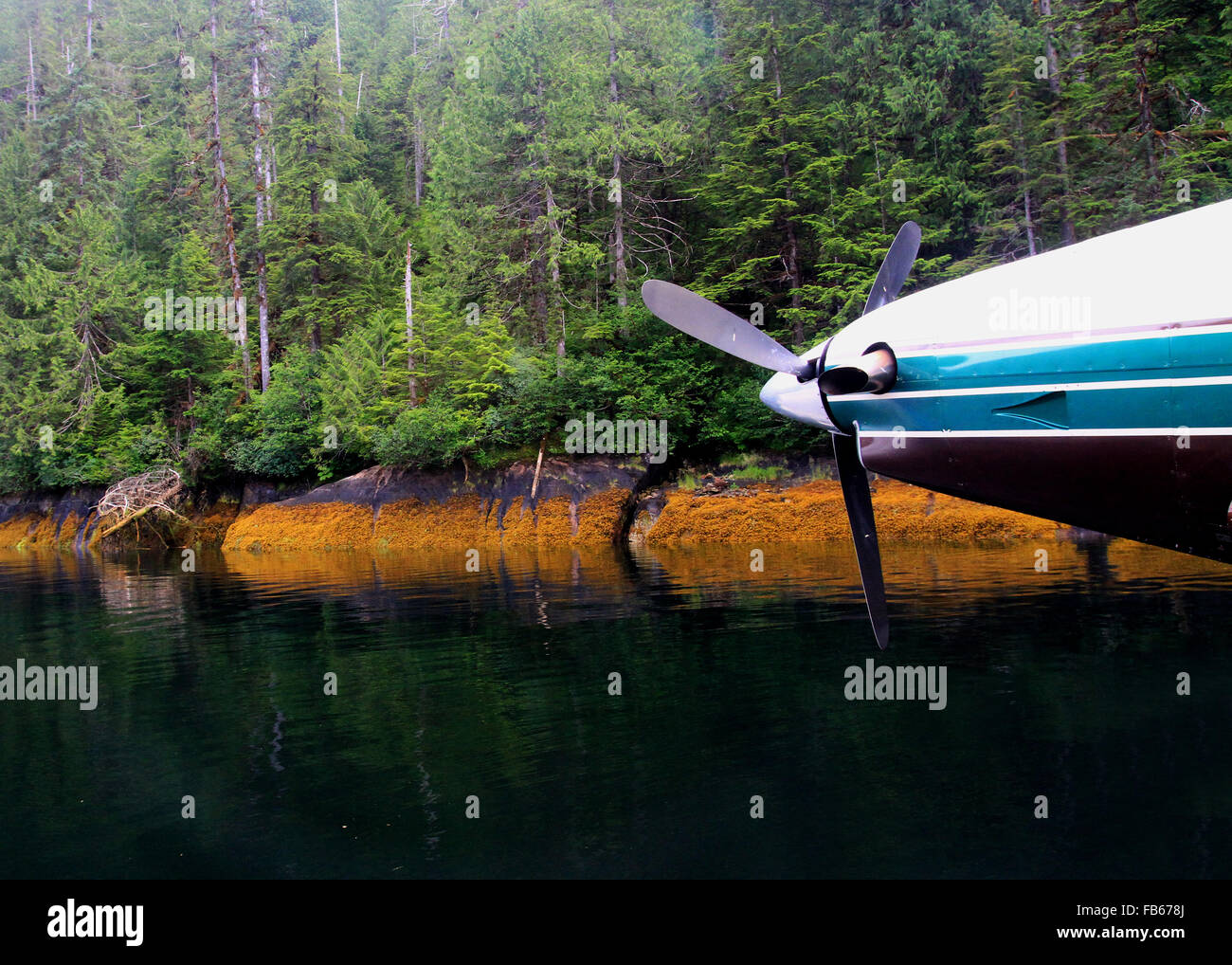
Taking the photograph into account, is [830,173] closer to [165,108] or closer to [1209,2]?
[1209,2]

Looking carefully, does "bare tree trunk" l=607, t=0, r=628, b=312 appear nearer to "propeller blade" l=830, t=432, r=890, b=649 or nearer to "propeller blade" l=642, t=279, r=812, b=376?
"propeller blade" l=642, t=279, r=812, b=376

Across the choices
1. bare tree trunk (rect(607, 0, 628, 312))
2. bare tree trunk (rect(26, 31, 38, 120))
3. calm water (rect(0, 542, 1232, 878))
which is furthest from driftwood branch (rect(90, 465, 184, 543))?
bare tree trunk (rect(26, 31, 38, 120))

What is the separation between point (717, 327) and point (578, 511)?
23.1 meters

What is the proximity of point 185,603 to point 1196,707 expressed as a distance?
17365mm

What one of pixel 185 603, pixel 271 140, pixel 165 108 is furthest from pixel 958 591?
pixel 165 108

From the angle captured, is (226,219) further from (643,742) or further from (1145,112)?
(643,742)

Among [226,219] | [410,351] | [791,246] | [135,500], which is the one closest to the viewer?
[791,246]

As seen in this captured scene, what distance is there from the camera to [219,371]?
4188 cm

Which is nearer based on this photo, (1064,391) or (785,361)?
(1064,391)

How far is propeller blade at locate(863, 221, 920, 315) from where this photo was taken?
7.41 m

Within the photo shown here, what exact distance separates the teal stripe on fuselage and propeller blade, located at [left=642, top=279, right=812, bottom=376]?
82cm

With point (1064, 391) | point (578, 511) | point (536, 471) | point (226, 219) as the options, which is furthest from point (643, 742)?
point (226, 219)

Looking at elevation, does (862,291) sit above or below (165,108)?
below

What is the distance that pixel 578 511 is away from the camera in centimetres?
2961
